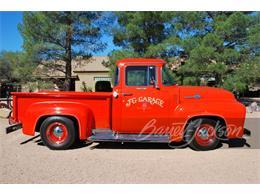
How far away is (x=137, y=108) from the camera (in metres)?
6.72

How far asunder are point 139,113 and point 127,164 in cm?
140

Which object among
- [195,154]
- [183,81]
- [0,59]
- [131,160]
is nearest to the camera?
[131,160]

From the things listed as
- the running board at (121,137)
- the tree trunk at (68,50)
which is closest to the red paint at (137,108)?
the running board at (121,137)

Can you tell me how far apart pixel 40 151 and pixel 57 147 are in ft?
1.26

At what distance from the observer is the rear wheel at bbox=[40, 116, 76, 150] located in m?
6.74

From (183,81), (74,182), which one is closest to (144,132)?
(74,182)

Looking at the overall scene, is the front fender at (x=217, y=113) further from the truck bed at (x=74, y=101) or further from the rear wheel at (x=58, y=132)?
the rear wheel at (x=58, y=132)

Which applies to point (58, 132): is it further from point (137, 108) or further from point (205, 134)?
point (205, 134)

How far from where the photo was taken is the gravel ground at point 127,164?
4.93 m

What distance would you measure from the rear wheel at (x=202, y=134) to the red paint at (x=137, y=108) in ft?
0.55

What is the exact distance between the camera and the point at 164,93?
6703 millimetres

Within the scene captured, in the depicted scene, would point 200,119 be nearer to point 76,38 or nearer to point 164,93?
point 164,93

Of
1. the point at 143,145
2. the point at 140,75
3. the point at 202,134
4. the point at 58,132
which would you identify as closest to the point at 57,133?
the point at 58,132

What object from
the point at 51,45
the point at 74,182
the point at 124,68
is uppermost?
the point at 51,45
